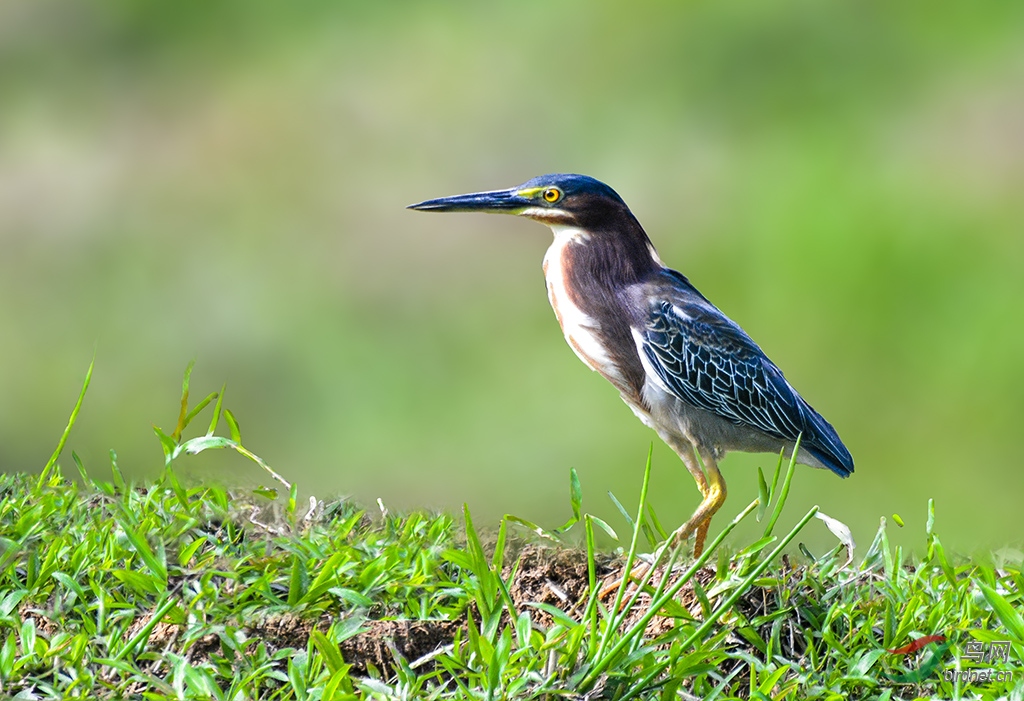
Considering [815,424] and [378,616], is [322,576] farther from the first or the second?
[815,424]

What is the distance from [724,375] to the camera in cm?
277

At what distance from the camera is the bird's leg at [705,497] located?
256 centimetres

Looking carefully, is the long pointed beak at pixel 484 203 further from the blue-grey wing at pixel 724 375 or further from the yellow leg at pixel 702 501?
the yellow leg at pixel 702 501

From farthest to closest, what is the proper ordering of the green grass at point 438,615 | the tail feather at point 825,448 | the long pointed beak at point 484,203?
the tail feather at point 825,448 < the long pointed beak at point 484,203 < the green grass at point 438,615

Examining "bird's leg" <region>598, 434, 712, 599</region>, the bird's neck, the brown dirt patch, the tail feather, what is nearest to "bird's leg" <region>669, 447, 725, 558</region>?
"bird's leg" <region>598, 434, 712, 599</region>

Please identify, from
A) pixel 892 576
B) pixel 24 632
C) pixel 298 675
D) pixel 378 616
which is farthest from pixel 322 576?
pixel 892 576

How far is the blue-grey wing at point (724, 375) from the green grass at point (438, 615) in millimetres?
333

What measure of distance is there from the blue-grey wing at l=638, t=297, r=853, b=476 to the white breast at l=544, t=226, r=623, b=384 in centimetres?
10

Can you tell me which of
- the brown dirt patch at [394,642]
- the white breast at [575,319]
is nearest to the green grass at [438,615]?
the brown dirt patch at [394,642]

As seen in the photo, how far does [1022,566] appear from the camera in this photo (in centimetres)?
271

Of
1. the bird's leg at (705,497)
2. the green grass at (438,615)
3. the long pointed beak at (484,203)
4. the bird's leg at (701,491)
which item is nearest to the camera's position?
the green grass at (438,615)

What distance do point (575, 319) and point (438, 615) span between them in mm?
862

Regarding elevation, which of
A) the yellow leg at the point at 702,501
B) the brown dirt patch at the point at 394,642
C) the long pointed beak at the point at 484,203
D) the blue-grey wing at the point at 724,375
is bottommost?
the brown dirt patch at the point at 394,642

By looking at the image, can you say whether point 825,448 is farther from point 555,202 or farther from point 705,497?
point 555,202
